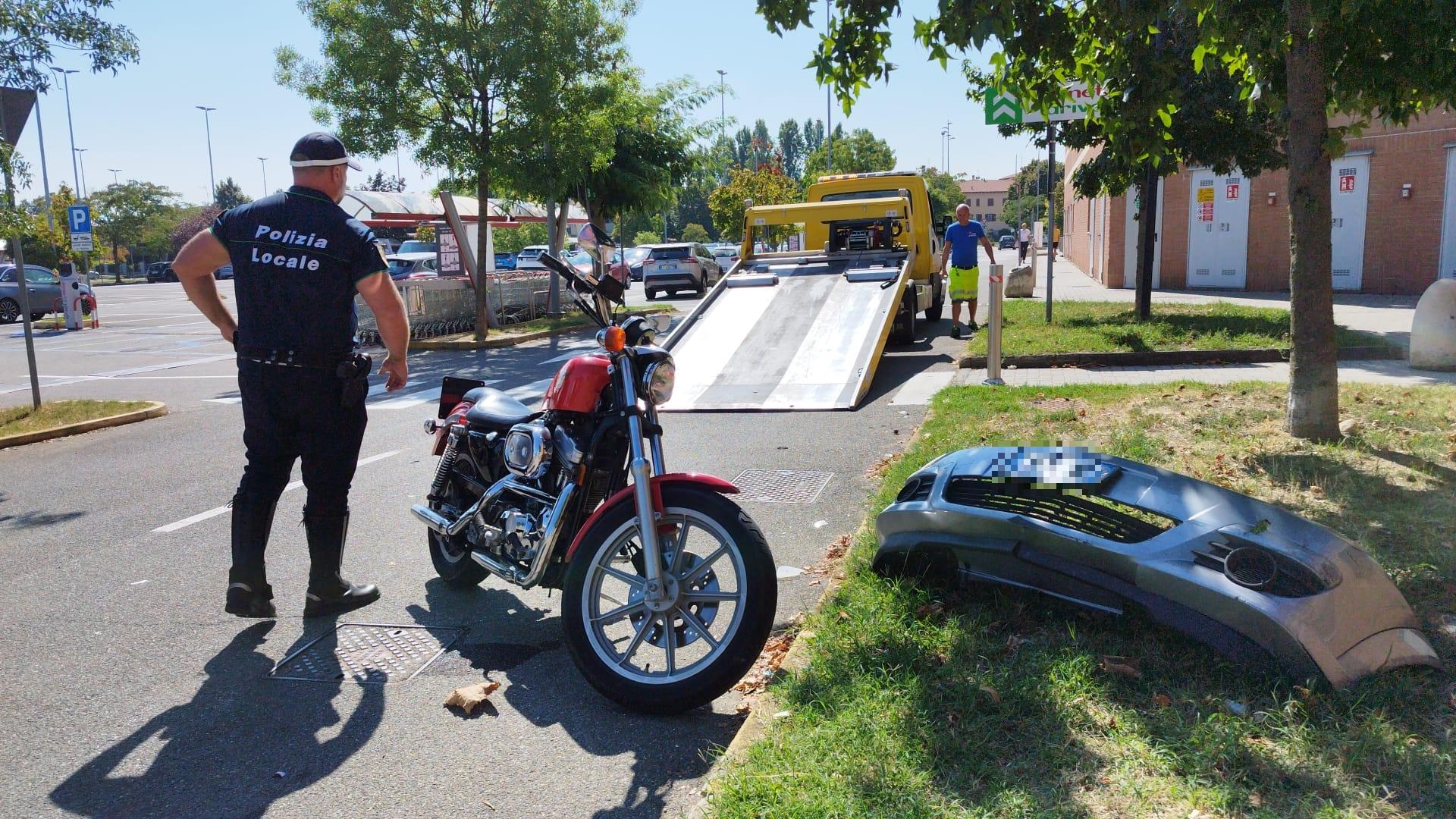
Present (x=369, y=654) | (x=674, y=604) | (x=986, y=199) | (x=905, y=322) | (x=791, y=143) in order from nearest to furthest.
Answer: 1. (x=674, y=604)
2. (x=369, y=654)
3. (x=905, y=322)
4. (x=791, y=143)
5. (x=986, y=199)

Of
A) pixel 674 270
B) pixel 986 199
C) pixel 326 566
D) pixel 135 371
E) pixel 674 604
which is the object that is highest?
pixel 986 199

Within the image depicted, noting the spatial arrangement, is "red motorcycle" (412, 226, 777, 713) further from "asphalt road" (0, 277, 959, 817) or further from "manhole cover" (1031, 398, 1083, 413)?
"manhole cover" (1031, 398, 1083, 413)

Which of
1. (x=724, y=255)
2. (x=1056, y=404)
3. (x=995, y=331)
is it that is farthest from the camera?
(x=724, y=255)

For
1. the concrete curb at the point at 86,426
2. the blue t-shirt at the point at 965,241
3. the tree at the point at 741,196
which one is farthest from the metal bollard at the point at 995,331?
the tree at the point at 741,196

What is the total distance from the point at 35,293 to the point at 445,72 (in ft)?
60.2

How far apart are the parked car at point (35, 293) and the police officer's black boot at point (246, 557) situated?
2935 centimetres

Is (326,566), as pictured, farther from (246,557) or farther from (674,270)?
(674,270)

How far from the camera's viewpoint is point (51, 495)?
7.52m

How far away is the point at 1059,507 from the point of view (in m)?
3.80

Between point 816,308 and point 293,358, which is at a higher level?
point 293,358

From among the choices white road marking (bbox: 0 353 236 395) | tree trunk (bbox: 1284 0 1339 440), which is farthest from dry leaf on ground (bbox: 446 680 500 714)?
white road marking (bbox: 0 353 236 395)

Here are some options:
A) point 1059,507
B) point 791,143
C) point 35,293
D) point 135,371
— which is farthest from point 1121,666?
point 791,143

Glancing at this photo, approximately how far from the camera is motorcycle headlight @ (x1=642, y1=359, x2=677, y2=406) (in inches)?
149

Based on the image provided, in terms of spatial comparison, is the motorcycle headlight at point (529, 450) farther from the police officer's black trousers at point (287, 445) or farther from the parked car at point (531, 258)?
the police officer's black trousers at point (287, 445)
